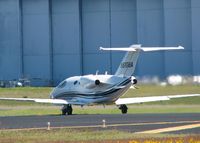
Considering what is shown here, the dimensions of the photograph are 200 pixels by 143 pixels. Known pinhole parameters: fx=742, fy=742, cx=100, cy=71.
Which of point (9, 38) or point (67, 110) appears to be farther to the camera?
point (9, 38)

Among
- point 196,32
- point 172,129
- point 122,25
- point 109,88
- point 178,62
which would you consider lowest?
point 172,129

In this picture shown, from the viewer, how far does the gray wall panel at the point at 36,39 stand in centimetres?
9681

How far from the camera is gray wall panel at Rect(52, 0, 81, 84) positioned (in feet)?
319

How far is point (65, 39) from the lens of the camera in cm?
9800

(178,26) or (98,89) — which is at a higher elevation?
(178,26)

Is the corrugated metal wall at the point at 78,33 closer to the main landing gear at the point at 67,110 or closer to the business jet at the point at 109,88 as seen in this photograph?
the business jet at the point at 109,88

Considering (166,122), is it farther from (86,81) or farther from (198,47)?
(198,47)

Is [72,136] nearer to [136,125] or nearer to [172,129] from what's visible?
[172,129]

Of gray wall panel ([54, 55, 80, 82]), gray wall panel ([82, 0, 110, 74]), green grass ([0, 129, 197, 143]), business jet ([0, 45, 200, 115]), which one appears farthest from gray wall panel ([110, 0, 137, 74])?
green grass ([0, 129, 197, 143])

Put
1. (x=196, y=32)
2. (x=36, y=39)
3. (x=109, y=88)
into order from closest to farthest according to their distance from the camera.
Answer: (x=109, y=88), (x=196, y=32), (x=36, y=39)

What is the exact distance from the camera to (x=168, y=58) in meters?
93.2

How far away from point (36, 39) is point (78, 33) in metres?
5.56

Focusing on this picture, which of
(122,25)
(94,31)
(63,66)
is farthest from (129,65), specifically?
(94,31)

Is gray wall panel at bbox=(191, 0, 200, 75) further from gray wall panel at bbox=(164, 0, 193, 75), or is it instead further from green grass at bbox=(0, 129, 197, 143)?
green grass at bbox=(0, 129, 197, 143)
